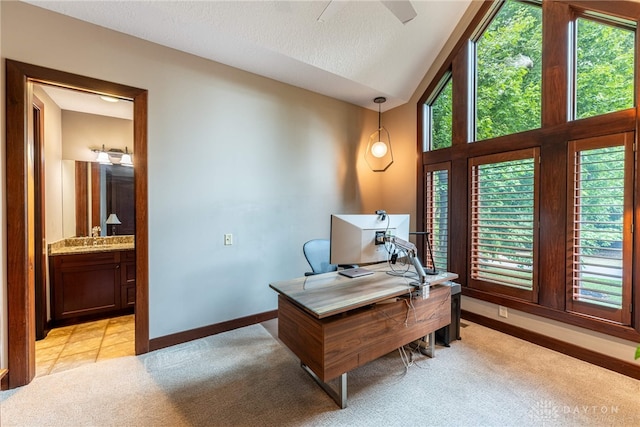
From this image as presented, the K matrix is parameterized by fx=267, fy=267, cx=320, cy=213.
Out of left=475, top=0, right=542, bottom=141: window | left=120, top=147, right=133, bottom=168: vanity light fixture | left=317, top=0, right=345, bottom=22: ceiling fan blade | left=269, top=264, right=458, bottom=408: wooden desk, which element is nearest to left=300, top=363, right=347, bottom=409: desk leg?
left=269, top=264, right=458, bottom=408: wooden desk

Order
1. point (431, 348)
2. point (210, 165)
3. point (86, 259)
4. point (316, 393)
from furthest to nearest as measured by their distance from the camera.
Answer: point (86, 259) < point (210, 165) < point (431, 348) < point (316, 393)

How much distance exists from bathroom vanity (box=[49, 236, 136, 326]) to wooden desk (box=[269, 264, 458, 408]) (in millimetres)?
2497

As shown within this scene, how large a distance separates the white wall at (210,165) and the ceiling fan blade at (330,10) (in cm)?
106

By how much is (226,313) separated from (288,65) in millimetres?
2774

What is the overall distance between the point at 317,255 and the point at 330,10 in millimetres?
2285

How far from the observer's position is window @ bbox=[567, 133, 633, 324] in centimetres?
215

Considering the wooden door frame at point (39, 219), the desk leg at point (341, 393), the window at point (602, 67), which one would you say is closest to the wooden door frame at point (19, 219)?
the wooden door frame at point (39, 219)

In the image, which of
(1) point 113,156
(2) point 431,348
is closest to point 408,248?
(2) point 431,348

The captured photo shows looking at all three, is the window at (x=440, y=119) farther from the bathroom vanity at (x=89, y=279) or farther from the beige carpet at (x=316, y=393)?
the bathroom vanity at (x=89, y=279)

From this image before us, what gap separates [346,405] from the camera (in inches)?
71.2

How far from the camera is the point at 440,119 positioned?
356cm

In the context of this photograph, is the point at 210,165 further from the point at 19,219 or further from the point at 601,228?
the point at 601,228

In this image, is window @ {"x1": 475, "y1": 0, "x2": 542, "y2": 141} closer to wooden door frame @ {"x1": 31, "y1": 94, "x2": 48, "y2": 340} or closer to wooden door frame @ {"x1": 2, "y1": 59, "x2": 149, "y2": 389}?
wooden door frame @ {"x1": 2, "y1": 59, "x2": 149, "y2": 389}

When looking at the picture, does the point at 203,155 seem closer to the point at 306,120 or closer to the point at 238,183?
the point at 238,183
